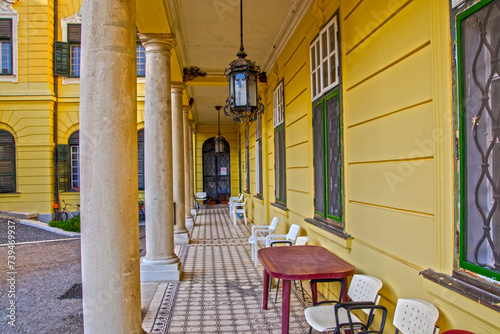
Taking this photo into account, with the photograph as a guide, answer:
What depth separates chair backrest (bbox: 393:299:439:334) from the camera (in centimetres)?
194

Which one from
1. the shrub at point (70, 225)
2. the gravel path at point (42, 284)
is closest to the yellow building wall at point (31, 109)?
the shrub at point (70, 225)

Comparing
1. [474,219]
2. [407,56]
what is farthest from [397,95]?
[474,219]

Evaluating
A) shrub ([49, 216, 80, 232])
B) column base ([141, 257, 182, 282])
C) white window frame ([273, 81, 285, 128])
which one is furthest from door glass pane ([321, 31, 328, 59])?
shrub ([49, 216, 80, 232])

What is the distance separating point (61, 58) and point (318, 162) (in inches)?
432

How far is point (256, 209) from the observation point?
934 centimetres

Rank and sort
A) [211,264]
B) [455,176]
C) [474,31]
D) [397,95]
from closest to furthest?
1. [474,31]
2. [455,176]
3. [397,95]
4. [211,264]

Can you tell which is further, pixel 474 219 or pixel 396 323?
pixel 396 323

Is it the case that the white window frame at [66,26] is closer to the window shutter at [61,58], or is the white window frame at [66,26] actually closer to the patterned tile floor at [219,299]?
the window shutter at [61,58]

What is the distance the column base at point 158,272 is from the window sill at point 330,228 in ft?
6.53

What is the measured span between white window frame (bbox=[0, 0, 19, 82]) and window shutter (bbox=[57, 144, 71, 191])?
257 centimetres

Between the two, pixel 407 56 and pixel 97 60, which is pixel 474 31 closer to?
pixel 407 56

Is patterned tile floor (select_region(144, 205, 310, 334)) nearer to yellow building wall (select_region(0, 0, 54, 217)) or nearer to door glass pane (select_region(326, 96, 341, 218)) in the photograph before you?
door glass pane (select_region(326, 96, 341, 218))

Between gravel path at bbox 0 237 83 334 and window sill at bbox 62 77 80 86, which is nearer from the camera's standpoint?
gravel path at bbox 0 237 83 334

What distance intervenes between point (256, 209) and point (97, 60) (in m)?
7.41
